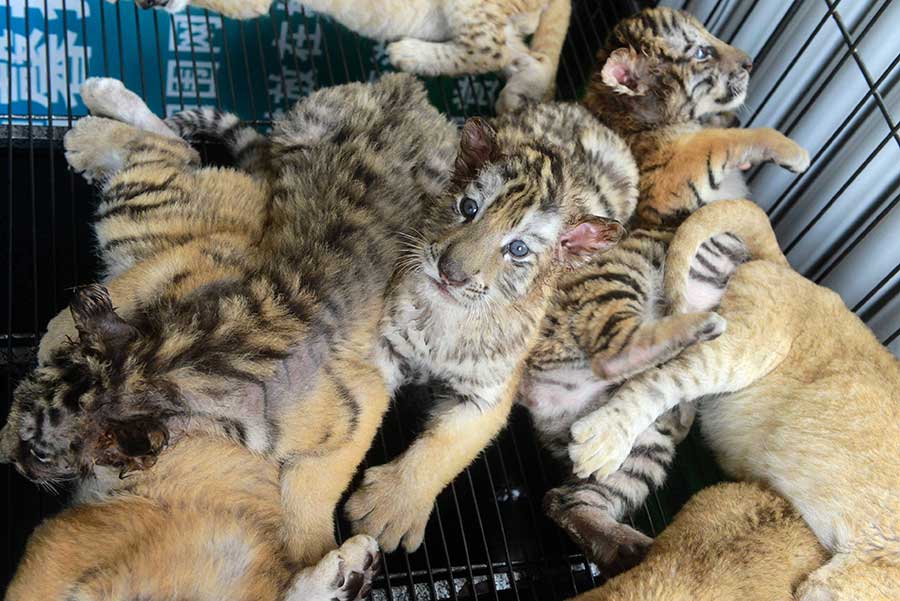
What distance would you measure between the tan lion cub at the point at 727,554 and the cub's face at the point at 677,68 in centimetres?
143

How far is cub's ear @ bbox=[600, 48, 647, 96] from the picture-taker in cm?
291

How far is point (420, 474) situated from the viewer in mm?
2424

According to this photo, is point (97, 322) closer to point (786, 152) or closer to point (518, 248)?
point (518, 248)

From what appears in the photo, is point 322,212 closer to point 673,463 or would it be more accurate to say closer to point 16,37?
point 673,463

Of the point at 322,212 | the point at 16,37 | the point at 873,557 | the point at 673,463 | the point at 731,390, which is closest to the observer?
the point at 873,557

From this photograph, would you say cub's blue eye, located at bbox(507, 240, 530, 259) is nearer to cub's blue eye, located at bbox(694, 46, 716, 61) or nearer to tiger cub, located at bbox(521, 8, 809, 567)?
tiger cub, located at bbox(521, 8, 809, 567)

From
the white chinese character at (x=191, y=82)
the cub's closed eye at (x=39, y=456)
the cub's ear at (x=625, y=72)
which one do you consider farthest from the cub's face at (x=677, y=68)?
the cub's closed eye at (x=39, y=456)

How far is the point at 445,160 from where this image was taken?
2.70 meters

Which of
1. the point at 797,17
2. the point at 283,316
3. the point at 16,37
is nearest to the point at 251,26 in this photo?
the point at 16,37

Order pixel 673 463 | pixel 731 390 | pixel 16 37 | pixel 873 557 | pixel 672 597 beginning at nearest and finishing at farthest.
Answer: pixel 672 597 → pixel 873 557 → pixel 731 390 → pixel 673 463 → pixel 16 37

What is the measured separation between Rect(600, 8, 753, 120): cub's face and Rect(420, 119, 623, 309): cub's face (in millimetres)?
996

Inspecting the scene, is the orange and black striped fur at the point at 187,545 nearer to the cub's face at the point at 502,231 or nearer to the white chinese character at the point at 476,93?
the cub's face at the point at 502,231

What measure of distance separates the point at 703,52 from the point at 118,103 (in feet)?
6.95

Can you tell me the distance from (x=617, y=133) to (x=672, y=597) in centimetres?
169
